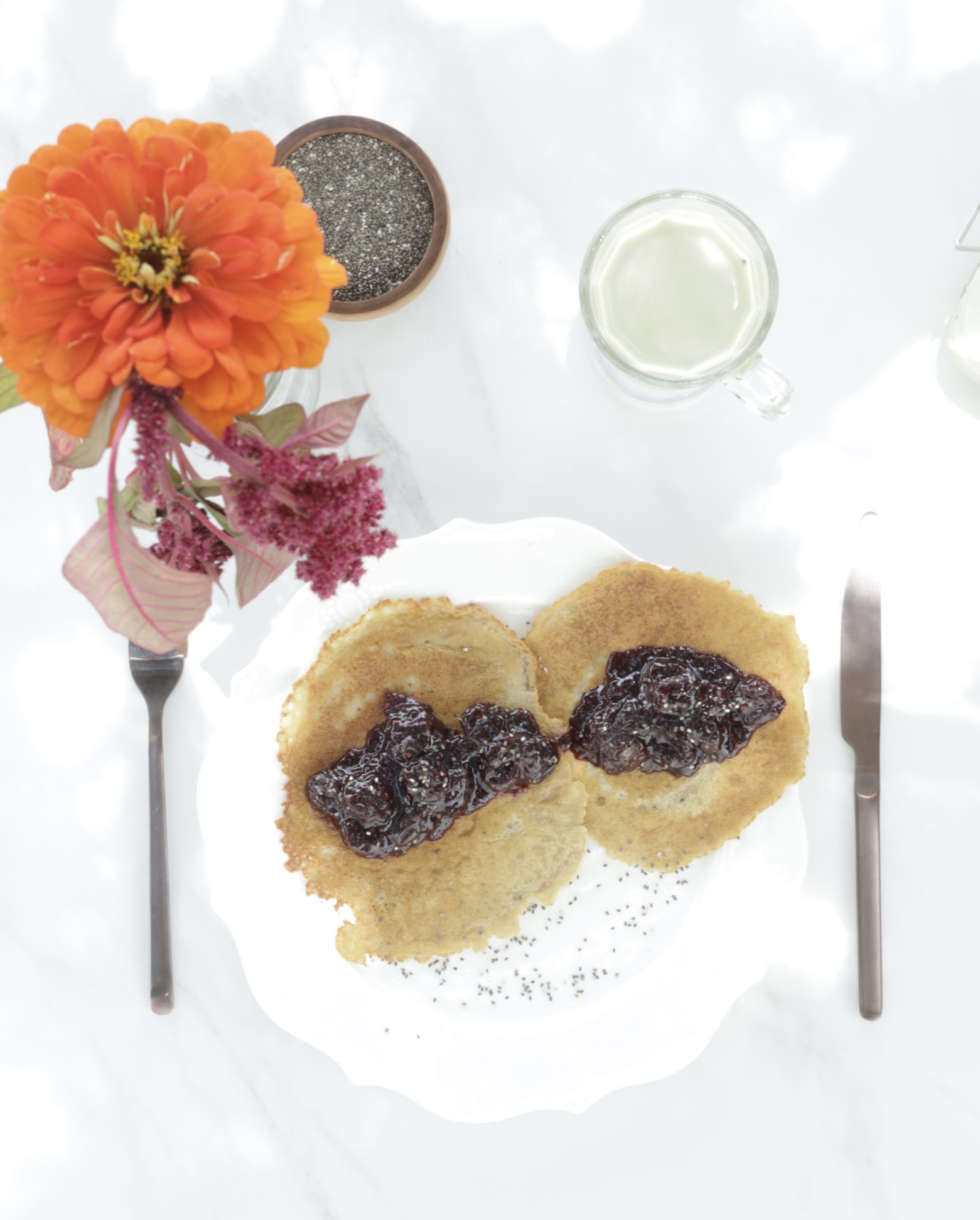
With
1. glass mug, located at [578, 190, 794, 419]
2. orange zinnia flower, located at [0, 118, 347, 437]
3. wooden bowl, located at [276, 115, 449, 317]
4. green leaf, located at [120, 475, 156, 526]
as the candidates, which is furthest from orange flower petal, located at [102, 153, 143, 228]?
glass mug, located at [578, 190, 794, 419]

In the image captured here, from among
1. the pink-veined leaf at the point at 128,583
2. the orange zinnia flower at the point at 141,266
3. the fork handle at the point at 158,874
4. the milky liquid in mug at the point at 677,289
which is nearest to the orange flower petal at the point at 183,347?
the orange zinnia flower at the point at 141,266

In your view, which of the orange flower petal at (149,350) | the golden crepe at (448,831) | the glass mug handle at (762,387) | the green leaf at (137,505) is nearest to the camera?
the orange flower petal at (149,350)

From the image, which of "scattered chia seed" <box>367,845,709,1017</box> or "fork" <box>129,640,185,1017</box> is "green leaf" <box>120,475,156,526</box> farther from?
"scattered chia seed" <box>367,845,709,1017</box>

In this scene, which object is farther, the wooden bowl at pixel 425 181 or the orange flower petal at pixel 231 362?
the wooden bowl at pixel 425 181

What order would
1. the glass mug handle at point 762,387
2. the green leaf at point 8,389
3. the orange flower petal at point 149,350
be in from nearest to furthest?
the orange flower petal at point 149,350 → the green leaf at point 8,389 → the glass mug handle at point 762,387

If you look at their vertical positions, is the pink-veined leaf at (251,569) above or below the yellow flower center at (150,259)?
below

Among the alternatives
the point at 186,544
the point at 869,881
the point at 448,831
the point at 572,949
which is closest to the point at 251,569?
the point at 186,544

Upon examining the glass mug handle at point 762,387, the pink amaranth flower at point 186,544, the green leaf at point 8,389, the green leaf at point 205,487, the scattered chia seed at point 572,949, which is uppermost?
the green leaf at point 8,389

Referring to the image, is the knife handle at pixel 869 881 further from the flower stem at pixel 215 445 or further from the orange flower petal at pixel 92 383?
the orange flower petal at pixel 92 383
